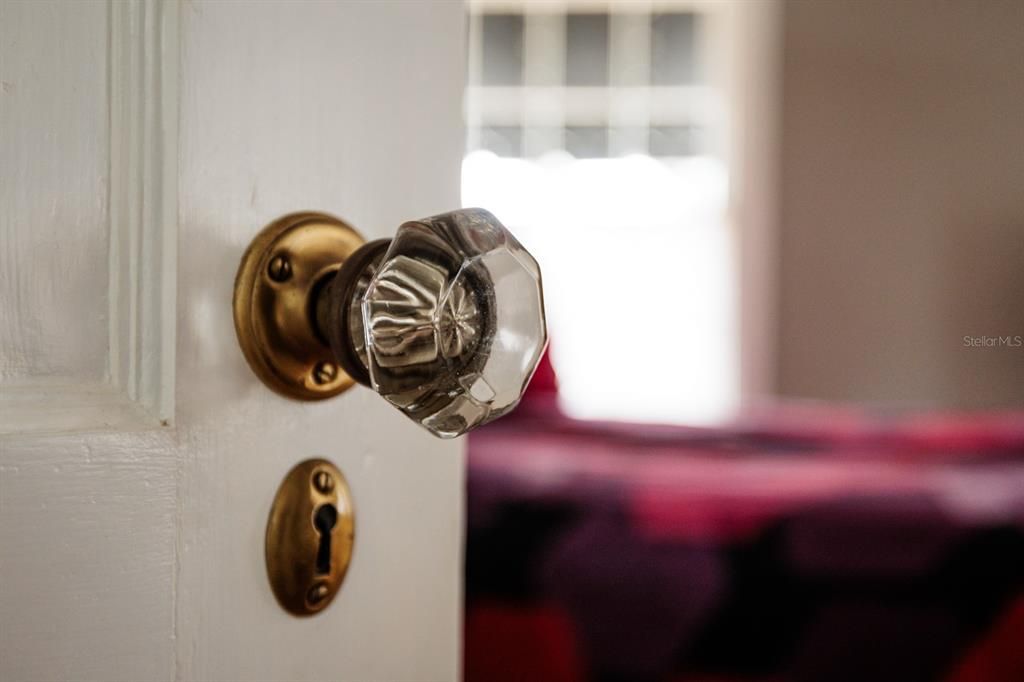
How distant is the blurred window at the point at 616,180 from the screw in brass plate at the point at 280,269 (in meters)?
2.95

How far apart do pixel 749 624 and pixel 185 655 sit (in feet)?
3.17

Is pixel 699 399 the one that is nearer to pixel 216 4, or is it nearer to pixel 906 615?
pixel 906 615

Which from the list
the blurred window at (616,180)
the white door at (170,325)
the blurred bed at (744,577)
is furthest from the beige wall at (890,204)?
the white door at (170,325)

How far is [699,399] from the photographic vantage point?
329 centimetres

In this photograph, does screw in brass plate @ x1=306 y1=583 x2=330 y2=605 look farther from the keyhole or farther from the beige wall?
the beige wall

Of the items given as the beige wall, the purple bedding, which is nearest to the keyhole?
the purple bedding

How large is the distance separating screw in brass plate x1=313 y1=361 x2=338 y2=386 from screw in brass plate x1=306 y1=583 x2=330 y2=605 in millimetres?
59

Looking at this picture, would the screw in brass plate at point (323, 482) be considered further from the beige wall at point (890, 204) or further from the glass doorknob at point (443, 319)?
the beige wall at point (890, 204)

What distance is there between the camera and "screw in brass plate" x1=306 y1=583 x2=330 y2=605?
287 mm

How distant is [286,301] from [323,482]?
0.06 meters

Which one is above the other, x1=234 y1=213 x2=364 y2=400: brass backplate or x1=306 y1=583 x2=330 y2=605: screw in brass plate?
x1=234 y1=213 x2=364 y2=400: brass backplate

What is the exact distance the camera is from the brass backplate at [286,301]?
0.27 meters

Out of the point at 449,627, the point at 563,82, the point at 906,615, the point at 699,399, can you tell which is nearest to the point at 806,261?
the point at 699,399

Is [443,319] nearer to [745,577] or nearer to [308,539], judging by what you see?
[308,539]
